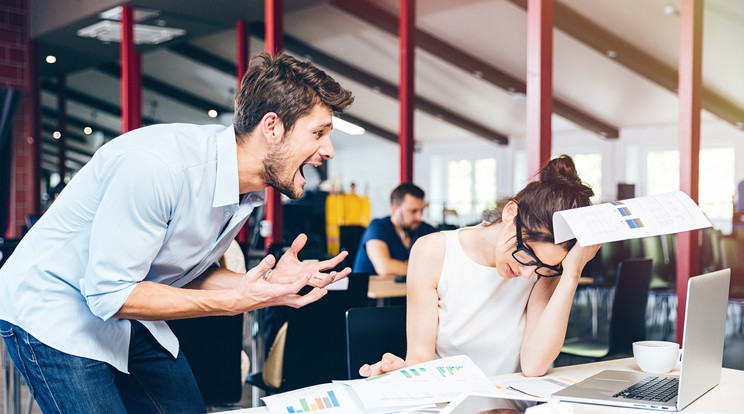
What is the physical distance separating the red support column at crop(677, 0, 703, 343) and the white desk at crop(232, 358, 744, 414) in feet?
5.31

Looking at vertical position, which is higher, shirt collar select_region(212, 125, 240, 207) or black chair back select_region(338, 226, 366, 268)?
shirt collar select_region(212, 125, 240, 207)

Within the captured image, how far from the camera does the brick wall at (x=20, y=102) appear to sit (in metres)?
8.19

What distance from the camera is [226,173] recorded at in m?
1.57

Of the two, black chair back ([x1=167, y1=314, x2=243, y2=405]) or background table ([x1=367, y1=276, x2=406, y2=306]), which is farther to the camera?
background table ([x1=367, y1=276, x2=406, y2=306])

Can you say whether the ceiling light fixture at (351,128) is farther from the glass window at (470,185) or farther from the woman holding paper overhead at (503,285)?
the woman holding paper overhead at (503,285)

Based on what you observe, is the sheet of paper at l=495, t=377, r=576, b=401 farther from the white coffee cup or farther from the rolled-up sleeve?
the rolled-up sleeve

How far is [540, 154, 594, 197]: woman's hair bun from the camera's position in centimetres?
176

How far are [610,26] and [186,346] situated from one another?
6567 mm

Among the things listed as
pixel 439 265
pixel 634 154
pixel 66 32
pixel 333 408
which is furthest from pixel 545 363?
pixel 634 154

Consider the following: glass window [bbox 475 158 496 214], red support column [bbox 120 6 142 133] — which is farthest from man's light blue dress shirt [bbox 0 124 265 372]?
glass window [bbox 475 158 496 214]

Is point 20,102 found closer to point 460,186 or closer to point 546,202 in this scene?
point 546,202

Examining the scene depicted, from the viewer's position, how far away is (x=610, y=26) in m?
7.61

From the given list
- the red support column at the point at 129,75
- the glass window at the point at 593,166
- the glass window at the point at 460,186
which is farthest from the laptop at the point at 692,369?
the glass window at the point at 460,186

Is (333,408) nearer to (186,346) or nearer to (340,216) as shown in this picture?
(186,346)
